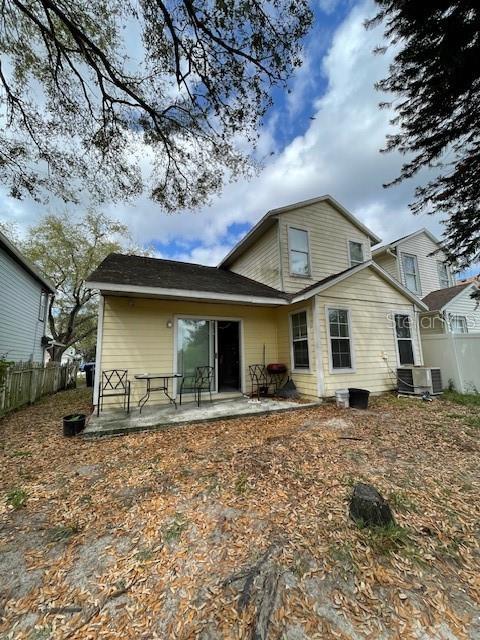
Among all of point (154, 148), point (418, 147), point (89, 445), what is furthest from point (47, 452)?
point (418, 147)

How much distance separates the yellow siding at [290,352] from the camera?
7126 millimetres

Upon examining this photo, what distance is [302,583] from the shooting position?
71.3 inches

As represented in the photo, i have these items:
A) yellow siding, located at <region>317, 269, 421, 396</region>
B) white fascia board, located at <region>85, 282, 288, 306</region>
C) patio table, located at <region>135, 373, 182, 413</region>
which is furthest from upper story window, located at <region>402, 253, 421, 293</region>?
patio table, located at <region>135, 373, 182, 413</region>

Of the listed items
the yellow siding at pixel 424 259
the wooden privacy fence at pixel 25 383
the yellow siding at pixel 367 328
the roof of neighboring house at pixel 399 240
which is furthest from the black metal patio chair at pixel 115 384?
the yellow siding at pixel 424 259

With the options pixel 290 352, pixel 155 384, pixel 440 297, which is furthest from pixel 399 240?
pixel 155 384

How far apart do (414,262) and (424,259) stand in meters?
0.64

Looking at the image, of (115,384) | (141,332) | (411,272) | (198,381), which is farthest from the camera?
(411,272)

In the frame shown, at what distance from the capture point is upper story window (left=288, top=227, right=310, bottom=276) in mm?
8961

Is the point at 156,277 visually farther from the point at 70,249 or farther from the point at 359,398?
the point at 70,249

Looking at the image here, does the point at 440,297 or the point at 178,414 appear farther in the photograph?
the point at 440,297

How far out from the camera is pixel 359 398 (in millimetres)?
6547

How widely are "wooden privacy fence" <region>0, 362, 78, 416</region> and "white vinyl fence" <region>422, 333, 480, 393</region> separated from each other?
11.8 meters

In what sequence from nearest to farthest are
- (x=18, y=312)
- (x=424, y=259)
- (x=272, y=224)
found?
(x=272, y=224) → (x=18, y=312) → (x=424, y=259)

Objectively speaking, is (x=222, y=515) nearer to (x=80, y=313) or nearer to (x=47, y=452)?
(x=47, y=452)
